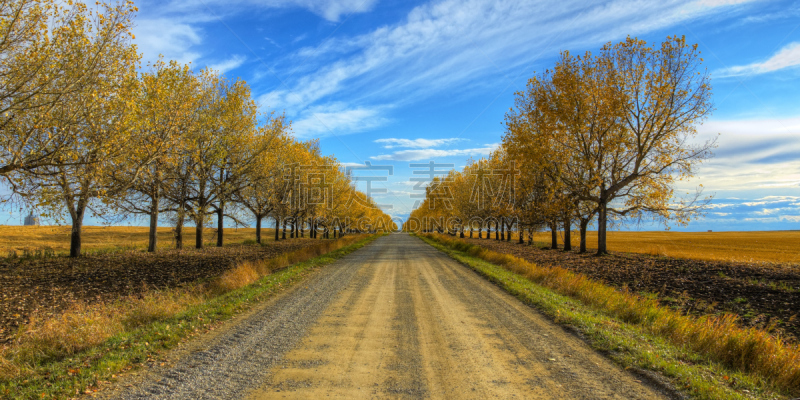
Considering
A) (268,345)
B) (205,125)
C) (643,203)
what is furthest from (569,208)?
(205,125)

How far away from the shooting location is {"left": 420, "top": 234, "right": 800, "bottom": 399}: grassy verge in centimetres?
556

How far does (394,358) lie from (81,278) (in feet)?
54.1

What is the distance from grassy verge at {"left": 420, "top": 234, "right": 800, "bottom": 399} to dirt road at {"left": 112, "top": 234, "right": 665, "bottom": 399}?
614 mm

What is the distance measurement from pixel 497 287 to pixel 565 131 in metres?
16.9

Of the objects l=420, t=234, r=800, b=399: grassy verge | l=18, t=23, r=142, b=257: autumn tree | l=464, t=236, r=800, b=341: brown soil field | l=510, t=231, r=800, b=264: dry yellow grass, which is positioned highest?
l=18, t=23, r=142, b=257: autumn tree

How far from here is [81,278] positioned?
1587 centimetres

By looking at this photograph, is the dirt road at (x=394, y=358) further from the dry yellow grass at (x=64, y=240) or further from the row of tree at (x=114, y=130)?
the dry yellow grass at (x=64, y=240)

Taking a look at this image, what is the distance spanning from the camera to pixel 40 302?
11.9 meters

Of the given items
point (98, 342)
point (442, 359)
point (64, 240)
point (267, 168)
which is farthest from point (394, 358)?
point (64, 240)

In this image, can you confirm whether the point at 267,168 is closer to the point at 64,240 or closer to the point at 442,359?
the point at 442,359

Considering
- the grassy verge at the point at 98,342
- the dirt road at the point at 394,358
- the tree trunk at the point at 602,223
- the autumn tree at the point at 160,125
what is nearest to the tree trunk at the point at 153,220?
the autumn tree at the point at 160,125

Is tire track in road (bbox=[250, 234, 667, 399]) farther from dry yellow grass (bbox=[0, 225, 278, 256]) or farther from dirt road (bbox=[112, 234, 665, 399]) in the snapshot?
dry yellow grass (bbox=[0, 225, 278, 256])

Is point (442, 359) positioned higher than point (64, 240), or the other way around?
point (442, 359)

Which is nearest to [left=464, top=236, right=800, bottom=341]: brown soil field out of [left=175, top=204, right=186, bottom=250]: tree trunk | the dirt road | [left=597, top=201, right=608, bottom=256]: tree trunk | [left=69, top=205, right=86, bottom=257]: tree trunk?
[left=597, top=201, right=608, bottom=256]: tree trunk
